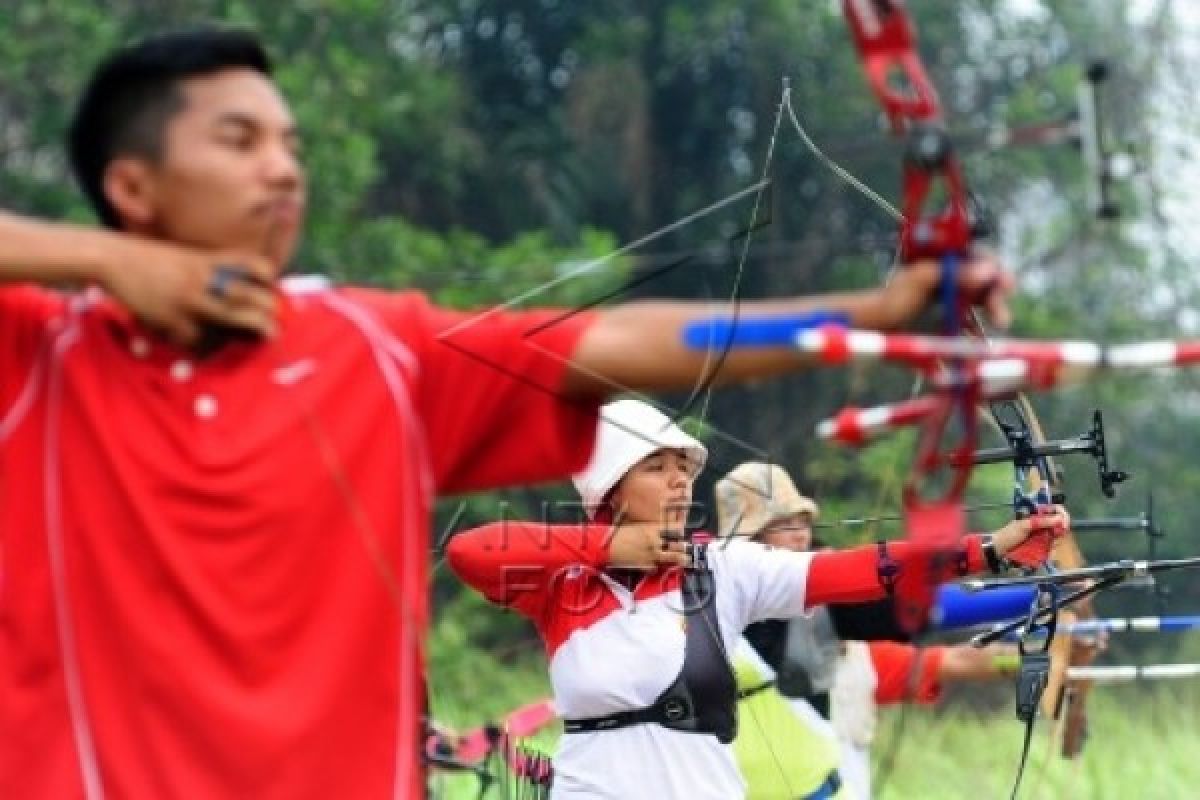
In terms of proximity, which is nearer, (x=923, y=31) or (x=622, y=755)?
(x=622, y=755)

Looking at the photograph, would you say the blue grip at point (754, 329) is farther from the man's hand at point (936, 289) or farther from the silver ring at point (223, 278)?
the silver ring at point (223, 278)

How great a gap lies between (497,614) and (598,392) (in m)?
13.5

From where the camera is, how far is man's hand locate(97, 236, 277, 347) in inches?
118

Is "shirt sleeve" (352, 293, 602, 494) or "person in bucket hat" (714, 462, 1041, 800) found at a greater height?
"shirt sleeve" (352, 293, 602, 494)

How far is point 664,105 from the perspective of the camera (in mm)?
21266

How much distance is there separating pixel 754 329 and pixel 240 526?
58cm

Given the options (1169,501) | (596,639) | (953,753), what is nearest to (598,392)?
(596,639)

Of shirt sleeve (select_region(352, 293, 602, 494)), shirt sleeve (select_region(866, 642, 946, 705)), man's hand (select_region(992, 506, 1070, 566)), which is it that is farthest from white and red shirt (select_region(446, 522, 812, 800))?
shirt sleeve (select_region(352, 293, 602, 494))

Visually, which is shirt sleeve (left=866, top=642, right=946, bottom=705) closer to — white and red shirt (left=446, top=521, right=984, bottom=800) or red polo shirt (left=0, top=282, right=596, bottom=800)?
white and red shirt (left=446, top=521, right=984, bottom=800)

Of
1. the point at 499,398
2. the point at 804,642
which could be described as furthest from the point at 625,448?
the point at 499,398

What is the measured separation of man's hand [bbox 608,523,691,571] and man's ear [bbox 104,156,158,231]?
275 cm

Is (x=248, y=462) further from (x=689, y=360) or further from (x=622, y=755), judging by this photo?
(x=622, y=755)

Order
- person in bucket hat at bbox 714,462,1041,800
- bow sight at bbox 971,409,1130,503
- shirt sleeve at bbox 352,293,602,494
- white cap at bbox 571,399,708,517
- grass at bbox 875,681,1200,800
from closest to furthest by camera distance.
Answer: shirt sleeve at bbox 352,293,602,494
white cap at bbox 571,399,708,517
bow sight at bbox 971,409,1130,503
person in bucket hat at bbox 714,462,1041,800
grass at bbox 875,681,1200,800

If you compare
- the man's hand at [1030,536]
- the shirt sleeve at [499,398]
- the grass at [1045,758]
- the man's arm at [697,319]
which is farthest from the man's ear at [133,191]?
the grass at [1045,758]
